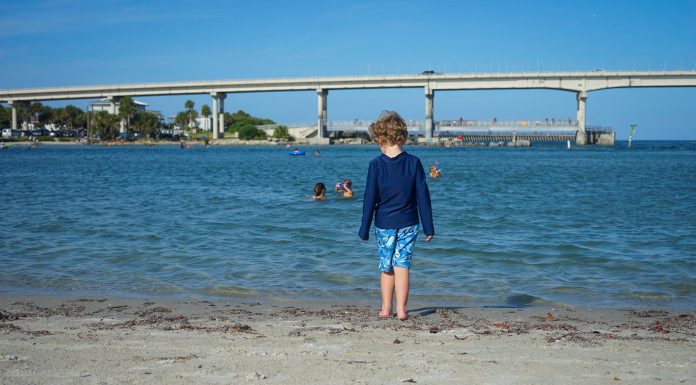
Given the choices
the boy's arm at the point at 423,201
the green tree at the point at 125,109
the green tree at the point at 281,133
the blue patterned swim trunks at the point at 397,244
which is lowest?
the blue patterned swim trunks at the point at 397,244

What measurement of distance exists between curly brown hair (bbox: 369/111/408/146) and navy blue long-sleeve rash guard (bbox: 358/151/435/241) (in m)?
0.14

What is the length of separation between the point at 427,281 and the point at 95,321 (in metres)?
4.54

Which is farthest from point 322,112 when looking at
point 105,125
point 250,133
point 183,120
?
point 183,120

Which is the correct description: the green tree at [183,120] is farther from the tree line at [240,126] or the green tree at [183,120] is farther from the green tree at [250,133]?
the green tree at [250,133]

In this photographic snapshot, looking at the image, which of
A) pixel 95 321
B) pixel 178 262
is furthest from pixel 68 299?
pixel 178 262

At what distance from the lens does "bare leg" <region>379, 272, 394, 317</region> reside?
672 centimetres

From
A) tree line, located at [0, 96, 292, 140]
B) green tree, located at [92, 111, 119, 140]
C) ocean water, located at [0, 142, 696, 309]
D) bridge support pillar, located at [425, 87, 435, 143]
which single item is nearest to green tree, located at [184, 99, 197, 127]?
tree line, located at [0, 96, 292, 140]

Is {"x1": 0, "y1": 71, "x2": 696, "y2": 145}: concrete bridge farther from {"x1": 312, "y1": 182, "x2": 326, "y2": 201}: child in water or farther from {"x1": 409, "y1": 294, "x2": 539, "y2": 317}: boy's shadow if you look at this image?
{"x1": 409, "y1": 294, "x2": 539, "y2": 317}: boy's shadow

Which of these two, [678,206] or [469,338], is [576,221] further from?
[469,338]

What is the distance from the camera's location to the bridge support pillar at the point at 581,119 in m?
113

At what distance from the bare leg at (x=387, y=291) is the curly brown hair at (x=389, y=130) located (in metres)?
1.26

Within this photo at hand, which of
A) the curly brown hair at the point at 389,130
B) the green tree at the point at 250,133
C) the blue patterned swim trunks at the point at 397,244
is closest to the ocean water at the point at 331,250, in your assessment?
the blue patterned swim trunks at the point at 397,244

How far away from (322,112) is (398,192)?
123 m

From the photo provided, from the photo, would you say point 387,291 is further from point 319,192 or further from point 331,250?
point 319,192
